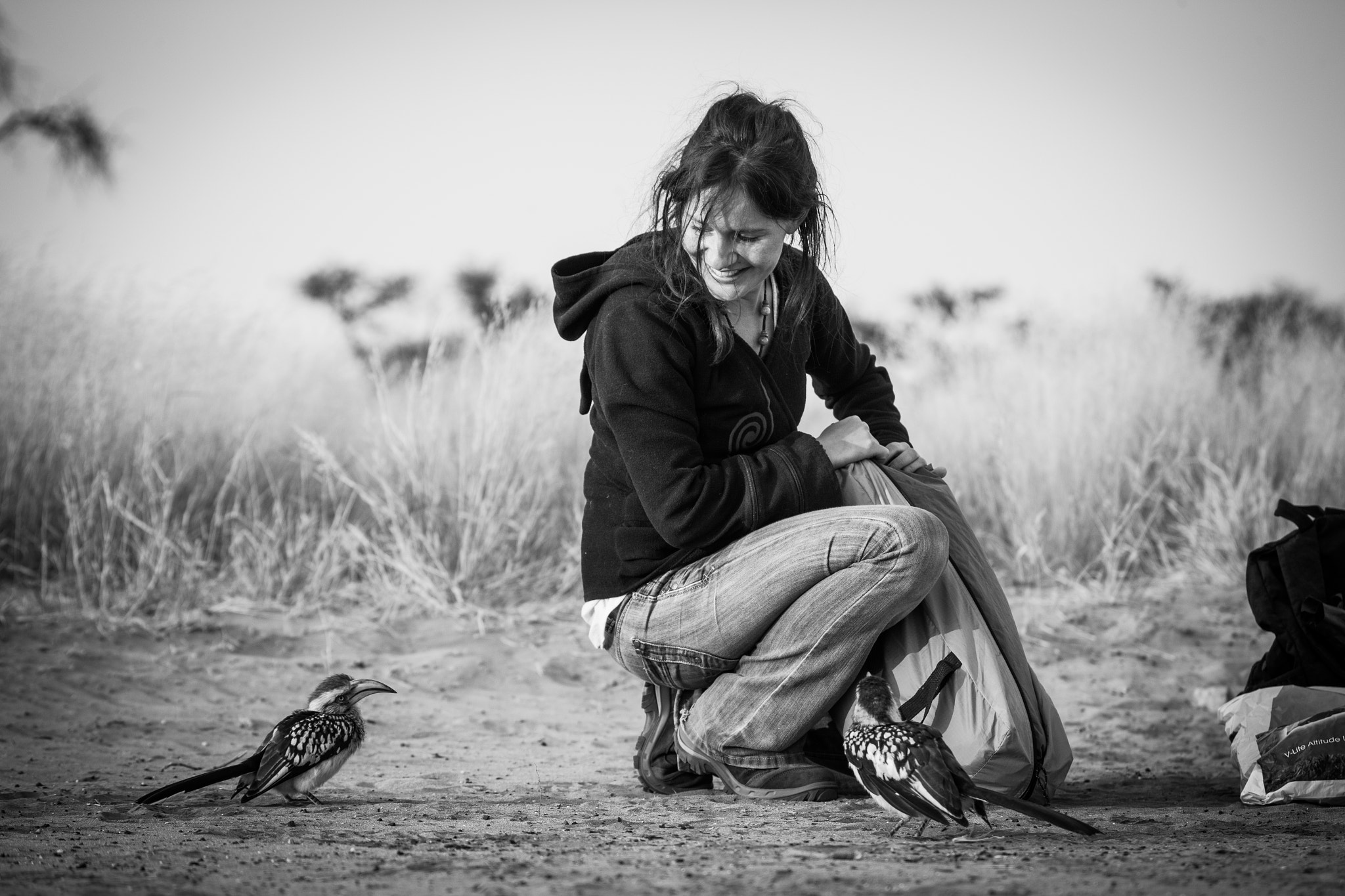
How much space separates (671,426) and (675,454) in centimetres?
8

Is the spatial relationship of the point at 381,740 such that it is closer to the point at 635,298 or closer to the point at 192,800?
the point at 192,800

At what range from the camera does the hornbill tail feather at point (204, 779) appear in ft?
9.55

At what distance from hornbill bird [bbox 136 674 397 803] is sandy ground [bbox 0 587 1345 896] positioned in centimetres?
7

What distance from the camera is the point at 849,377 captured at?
3.69 metres

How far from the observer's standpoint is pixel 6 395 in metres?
6.33

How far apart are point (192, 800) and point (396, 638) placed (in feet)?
7.17

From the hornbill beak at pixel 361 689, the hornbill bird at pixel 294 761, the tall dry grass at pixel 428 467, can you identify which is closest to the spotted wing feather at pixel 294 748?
the hornbill bird at pixel 294 761

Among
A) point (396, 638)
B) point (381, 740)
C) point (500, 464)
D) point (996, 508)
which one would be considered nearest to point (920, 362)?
point (996, 508)

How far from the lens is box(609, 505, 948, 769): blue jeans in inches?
115

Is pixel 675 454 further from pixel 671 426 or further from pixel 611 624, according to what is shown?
pixel 611 624

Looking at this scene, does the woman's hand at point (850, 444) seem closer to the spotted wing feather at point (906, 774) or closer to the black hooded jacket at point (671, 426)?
the black hooded jacket at point (671, 426)

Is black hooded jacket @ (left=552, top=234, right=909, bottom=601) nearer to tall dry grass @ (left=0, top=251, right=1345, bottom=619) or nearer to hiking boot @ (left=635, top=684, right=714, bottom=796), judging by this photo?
hiking boot @ (left=635, top=684, right=714, bottom=796)

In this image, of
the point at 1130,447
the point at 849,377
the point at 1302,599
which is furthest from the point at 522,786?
the point at 1130,447

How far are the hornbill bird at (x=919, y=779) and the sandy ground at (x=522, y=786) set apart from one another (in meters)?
0.07
